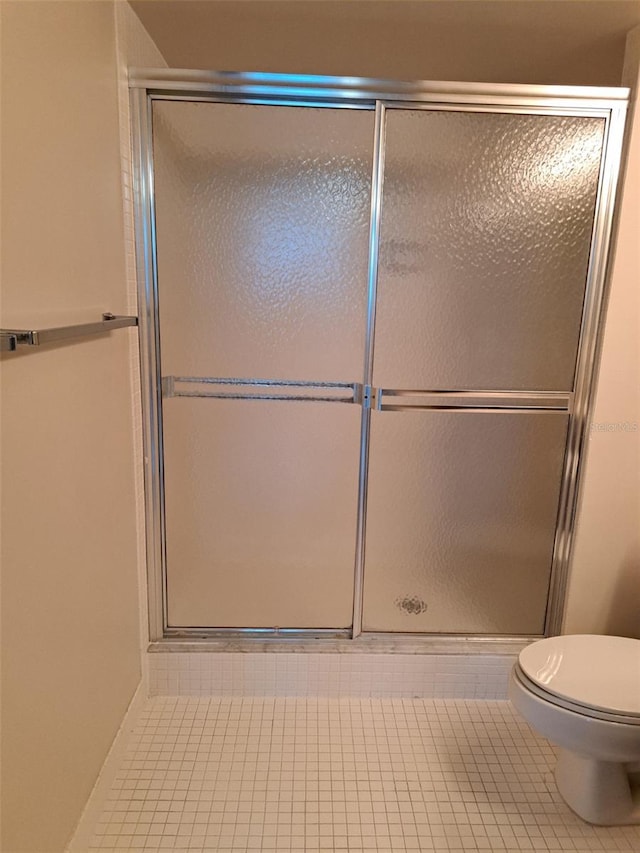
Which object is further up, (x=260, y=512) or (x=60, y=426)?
(x=60, y=426)

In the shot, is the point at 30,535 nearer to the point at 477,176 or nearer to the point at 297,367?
the point at 297,367

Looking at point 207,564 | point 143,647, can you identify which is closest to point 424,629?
point 207,564

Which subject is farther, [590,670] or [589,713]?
[590,670]

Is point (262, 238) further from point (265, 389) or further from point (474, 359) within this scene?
point (474, 359)

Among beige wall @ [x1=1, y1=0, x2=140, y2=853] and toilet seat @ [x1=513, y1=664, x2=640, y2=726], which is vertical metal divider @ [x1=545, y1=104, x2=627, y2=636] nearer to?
toilet seat @ [x1=513, y1=664, x2=640, y2=726]

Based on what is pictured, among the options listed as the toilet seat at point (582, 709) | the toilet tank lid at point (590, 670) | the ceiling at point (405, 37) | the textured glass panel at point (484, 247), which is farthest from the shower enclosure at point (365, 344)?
the toilet seat at point (582, 709)

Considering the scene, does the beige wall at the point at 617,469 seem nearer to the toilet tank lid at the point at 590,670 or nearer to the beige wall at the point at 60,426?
the toilet tank lid at the point at 590,670

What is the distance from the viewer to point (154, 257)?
5.66 ft

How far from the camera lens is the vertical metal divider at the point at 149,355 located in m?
1.65

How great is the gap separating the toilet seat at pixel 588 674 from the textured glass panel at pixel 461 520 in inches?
16.0

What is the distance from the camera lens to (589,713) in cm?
133

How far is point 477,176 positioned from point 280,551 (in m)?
1.38

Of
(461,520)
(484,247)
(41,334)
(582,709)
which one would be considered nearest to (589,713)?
(582,709)

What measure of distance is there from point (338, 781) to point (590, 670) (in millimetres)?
774
